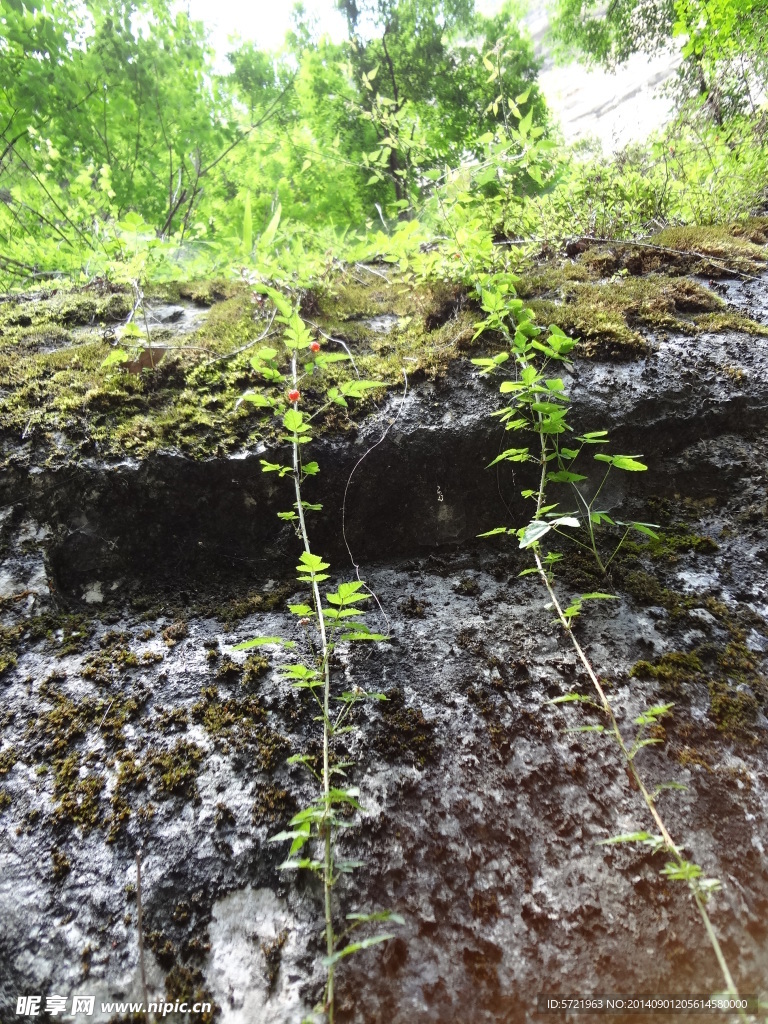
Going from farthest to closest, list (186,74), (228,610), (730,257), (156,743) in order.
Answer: (186,74), (730,257), (228,610), (156,743)

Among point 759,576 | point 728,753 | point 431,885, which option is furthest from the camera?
point 759,576

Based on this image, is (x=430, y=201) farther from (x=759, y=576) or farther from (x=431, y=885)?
Result: (x=431, y=885)

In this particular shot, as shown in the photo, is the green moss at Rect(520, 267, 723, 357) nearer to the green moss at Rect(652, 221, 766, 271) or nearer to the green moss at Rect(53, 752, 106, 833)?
the green moss at Rect(652, 221, 766, 271)

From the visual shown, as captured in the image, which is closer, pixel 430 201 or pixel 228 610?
pixel 228 610

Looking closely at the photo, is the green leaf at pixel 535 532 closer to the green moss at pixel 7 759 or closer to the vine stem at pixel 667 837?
the vine stem at pixel 667 837

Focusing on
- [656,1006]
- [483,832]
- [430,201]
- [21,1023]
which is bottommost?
[656,1006]

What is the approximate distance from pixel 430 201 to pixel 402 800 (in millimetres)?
3532

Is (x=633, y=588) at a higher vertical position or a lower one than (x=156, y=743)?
lower

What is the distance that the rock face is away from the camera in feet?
3.99

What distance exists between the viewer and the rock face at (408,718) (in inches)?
47.9

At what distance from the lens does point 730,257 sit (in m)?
3.13

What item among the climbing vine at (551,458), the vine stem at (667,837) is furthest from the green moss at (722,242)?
the vine stem at (667,837)

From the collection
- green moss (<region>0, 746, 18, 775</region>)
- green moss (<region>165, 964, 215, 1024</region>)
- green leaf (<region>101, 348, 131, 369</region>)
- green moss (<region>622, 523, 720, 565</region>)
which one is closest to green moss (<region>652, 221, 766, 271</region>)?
green moss (<region>622, 523, 720, 565</region>)

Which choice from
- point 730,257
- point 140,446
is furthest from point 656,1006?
point 730,257
